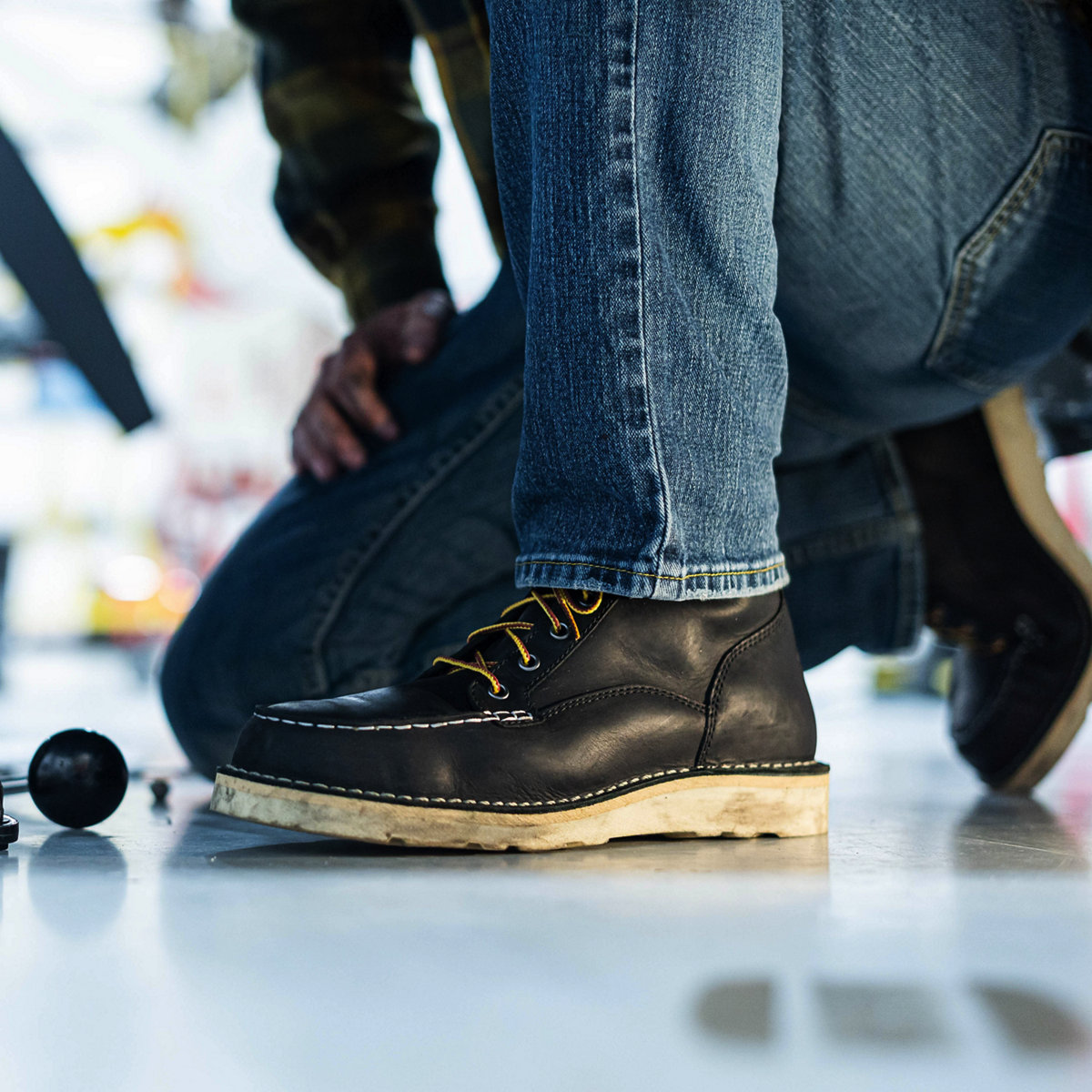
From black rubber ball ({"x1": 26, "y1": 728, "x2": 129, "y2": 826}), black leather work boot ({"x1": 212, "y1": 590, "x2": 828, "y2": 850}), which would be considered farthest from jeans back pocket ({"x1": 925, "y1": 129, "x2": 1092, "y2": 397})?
black rubber ball ({"x1": 26, "y1": 728, "x2": 129, "y2": 826})

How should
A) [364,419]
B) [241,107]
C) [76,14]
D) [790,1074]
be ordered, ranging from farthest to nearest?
[241,107] → [76,14] → [364,419] → [790,1074]

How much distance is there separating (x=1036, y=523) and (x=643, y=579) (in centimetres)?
66

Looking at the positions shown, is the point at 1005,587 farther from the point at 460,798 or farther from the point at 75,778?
the point at 75,778

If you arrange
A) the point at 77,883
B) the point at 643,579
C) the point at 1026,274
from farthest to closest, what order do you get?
the point at 1026,274
the point at 643,579
the point at 77,883

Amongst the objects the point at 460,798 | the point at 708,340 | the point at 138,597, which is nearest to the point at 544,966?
the point at 460,798

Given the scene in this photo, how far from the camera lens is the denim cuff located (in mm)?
678

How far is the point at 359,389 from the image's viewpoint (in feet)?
4.15

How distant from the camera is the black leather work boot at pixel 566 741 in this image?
2.09 feet

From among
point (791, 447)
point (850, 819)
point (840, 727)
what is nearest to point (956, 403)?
point (791, 447)

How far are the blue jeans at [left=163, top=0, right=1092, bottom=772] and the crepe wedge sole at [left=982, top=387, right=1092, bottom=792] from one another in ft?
0.36

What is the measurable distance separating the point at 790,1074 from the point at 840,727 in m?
2.26

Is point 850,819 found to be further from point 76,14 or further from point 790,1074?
point 76,14

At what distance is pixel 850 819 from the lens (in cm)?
89

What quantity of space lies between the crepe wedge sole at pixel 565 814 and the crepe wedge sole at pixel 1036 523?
48 centimetres
